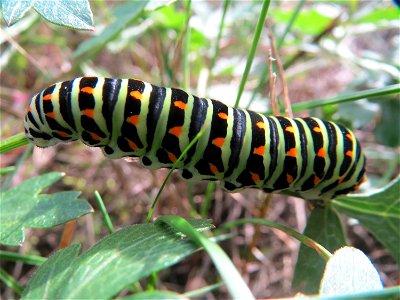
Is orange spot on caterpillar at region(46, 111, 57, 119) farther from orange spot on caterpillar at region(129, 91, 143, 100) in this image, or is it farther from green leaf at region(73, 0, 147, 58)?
green leaf at region(73, 0, 147, 58)

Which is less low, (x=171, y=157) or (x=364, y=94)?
(x=364, y=94)

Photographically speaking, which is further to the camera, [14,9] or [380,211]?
[380,211]

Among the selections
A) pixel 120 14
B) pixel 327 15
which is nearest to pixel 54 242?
Answer: pixel 120 14

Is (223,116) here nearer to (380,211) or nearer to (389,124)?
(380,211)

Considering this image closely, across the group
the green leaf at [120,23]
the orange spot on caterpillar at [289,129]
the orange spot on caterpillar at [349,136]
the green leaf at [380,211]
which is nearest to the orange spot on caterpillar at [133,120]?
the orange spot on caterpillar at [289,129]

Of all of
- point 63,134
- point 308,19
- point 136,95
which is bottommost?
point 63,134

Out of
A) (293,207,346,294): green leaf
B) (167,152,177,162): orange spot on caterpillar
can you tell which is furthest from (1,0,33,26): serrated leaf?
(293,207,346,294): green leaf

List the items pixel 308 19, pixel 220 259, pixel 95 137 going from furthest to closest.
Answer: pixel 308 19 < pixel 95 137 < pixel 220 259

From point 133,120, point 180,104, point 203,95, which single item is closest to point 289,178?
point 180,104

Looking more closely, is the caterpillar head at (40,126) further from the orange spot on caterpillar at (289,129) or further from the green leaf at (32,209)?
the orange spot on caterpillar at (289,129)
